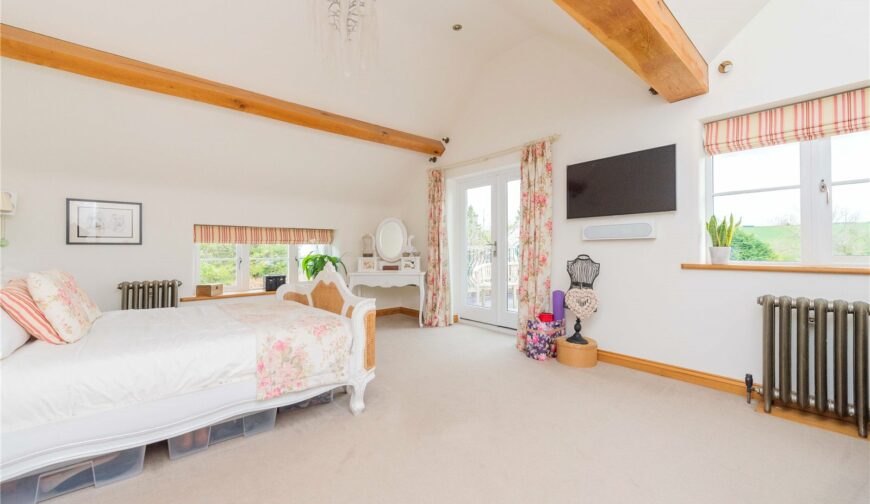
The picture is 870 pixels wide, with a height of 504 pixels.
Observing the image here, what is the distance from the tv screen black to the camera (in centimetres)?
276

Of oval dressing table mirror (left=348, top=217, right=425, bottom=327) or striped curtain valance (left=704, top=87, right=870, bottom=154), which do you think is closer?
striped curtain valance (left=704, top=87, right=870, bottom=154)

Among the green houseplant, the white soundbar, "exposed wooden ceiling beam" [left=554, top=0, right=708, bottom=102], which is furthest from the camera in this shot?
the green houseplant

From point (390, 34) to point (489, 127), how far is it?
153 cm

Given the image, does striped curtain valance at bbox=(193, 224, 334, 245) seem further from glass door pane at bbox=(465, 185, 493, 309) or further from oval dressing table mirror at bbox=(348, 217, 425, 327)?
glass door pane at bbox=(465, 185, 493, 309)

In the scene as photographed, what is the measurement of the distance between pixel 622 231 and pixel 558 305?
0.89m

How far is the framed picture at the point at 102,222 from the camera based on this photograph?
10.7ft

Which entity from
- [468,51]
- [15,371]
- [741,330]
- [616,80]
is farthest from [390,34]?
[741,330]

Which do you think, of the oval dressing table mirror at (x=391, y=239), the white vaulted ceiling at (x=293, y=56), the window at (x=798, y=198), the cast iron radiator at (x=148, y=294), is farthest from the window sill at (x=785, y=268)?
the cast iron radiator at (x=148, y=294)

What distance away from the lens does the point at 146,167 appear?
3.49 m

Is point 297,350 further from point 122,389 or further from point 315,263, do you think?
point 315,263

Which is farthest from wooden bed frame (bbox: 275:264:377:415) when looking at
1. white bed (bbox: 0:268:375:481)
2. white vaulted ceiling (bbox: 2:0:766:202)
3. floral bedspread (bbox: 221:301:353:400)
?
white vaulted ceiling (bbox: 2:0:766:202)

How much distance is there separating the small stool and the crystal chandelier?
2.77m

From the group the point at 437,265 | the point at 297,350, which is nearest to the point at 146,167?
the point at 297,350

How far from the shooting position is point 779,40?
7.55ft
